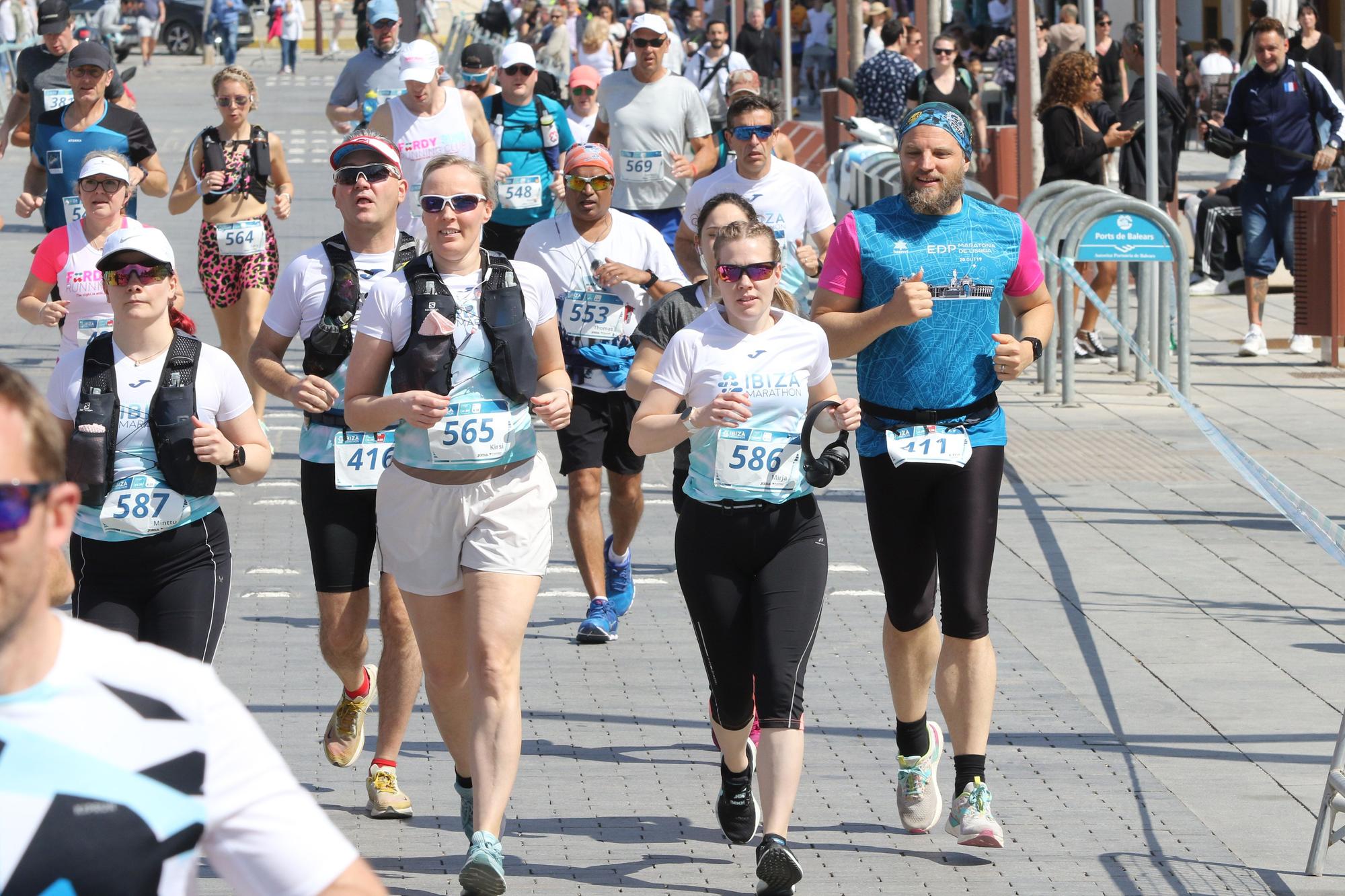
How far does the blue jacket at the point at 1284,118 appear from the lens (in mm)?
14278

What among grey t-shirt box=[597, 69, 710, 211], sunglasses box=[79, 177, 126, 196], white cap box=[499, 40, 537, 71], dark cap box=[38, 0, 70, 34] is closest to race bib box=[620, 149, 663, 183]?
grey t-shirt box=[597, 69, 710, 211]

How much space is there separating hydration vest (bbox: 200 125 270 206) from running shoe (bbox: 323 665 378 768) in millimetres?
4699

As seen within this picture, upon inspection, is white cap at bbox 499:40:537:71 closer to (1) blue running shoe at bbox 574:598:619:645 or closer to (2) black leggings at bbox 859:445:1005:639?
(1) blue running shoe at bbox 574:598:619:645

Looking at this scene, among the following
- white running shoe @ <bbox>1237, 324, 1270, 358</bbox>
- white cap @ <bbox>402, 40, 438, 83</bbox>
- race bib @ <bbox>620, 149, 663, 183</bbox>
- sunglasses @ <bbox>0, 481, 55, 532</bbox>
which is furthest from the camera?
white running shoe @ <bbox>1237, 324, 1270, 358</bbox>

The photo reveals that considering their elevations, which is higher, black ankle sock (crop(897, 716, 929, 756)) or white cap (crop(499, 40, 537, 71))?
white cap (crop(499, 40, 537, 71))

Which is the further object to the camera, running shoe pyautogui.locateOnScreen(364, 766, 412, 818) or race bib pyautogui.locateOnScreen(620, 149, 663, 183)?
race bib pyautogui.locateOnScreen(620, 149, 663, 183)

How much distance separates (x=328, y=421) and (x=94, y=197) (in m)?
2.03

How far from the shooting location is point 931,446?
5.57m

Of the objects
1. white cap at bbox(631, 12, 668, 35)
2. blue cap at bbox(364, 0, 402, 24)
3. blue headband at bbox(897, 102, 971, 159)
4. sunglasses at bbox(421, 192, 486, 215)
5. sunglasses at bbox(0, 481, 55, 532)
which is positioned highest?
blue cap at bbox(364, 0, 402, 24)

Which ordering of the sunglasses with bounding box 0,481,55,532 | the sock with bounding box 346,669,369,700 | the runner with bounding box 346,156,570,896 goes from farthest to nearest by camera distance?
the sock with bounding box 346,669,369,700, the runner with bounding box 346,156,570,896, the sunglasses with bounding box 0,481,55,532

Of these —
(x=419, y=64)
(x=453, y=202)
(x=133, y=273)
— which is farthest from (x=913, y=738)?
(x=419, y=64)

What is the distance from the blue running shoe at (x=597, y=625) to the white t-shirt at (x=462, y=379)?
96.0 inches

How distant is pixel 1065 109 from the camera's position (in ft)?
44.5

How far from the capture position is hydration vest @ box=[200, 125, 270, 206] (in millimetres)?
10359
